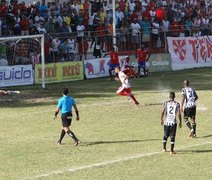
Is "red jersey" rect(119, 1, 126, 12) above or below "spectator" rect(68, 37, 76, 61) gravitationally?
above

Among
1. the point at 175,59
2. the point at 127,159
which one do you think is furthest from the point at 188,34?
the point at 127,159

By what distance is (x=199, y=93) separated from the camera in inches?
1318

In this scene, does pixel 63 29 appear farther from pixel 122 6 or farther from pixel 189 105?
pixel 189 105

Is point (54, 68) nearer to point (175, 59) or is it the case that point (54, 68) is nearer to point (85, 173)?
point (175, 59)

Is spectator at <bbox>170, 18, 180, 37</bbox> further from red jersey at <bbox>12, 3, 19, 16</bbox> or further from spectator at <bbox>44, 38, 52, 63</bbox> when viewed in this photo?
red jersey at <bbox>12, 3, 19, 16</bbox>

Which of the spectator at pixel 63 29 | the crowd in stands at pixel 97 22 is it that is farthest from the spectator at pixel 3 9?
the spectator at pixel 63 29

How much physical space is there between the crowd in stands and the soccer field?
5.24 metres

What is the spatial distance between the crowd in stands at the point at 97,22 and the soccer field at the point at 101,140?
524 cm

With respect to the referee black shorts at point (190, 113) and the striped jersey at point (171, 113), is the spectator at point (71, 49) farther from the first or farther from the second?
the striped jersey at point (171, 113)

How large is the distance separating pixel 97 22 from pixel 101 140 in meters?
21.2

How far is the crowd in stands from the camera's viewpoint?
39.5 metres

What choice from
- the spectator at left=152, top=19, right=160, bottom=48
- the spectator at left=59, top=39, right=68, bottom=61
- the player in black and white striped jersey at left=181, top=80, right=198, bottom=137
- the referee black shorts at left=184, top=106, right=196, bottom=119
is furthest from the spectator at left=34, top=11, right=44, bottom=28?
the referee black shorts at left=184, top=106, right=196, bottom=119

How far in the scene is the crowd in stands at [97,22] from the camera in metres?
39.5

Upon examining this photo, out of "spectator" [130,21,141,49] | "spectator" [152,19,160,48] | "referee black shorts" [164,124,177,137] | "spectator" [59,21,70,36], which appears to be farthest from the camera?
"spectator" [152,19,160,48]
